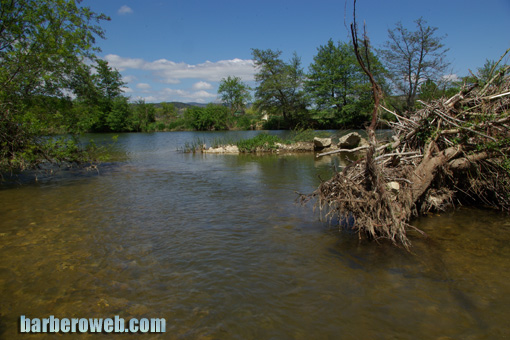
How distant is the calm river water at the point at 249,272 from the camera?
12.3 feet

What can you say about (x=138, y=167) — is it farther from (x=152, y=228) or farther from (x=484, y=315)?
(x=484, y=315)

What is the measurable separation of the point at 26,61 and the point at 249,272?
38.6 ft

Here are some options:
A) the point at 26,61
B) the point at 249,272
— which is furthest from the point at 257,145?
the point at 249,272

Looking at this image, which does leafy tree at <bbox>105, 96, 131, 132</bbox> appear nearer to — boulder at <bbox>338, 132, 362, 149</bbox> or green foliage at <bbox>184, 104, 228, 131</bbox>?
green foliage at <bbox>184, 104, 228, 131</bbox>

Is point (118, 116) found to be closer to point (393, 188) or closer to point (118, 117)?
point (118, 117)

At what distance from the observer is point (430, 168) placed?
6.87 m

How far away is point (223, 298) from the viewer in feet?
14.0

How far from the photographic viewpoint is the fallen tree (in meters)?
5.84

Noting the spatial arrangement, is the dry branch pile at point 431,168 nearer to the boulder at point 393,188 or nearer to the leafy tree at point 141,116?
the boulder at point 393,188

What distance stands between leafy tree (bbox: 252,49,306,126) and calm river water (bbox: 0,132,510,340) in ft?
159

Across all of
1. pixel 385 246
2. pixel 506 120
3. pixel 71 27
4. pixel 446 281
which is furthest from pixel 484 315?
pixel 71 27

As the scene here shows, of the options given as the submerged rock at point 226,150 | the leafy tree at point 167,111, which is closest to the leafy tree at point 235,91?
the leafy tree at point 167,111

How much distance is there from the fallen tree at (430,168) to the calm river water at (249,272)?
1.71ft

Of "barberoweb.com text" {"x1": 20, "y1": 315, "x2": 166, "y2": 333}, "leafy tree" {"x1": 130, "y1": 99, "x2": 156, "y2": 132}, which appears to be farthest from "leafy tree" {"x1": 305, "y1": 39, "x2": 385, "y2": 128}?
"barberoweb.com text" {"x1": 20, "y1": 315, "x2": 166, "y2": 333}
